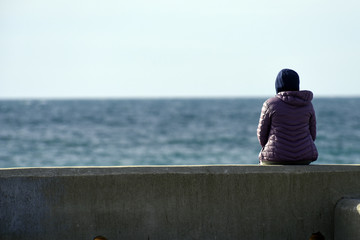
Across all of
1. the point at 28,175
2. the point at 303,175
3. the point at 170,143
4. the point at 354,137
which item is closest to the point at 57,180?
the point at 28,175

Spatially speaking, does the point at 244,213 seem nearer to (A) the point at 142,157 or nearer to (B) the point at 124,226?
(B) the point at 124,226

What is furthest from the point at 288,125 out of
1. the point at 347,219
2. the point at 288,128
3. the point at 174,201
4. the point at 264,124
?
the point at 174,201

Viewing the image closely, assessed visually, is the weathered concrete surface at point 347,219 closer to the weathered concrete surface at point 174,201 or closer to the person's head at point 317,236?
the weathered concrete surface at point 174,201

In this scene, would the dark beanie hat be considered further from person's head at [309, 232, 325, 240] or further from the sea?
the sea

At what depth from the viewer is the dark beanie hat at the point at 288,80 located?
7039mm

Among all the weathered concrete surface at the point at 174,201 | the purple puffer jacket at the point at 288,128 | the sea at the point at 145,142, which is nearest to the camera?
the weathered concrete surface at the point at 174,201

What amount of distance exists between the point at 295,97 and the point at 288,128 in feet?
1.00

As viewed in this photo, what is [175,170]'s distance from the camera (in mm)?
6539

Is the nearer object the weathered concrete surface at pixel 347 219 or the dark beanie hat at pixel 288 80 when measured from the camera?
the weathered concrete surface at pixel 347 219

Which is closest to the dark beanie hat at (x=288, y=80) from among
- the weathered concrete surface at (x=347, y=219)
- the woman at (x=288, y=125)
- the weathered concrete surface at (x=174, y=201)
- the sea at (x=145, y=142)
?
the woman at (x=288, y=125)

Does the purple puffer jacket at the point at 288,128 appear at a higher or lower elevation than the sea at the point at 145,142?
higher

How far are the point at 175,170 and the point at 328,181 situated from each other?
133 centimetres

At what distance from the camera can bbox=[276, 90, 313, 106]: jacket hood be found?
697 centimetres

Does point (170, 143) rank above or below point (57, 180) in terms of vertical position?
below
